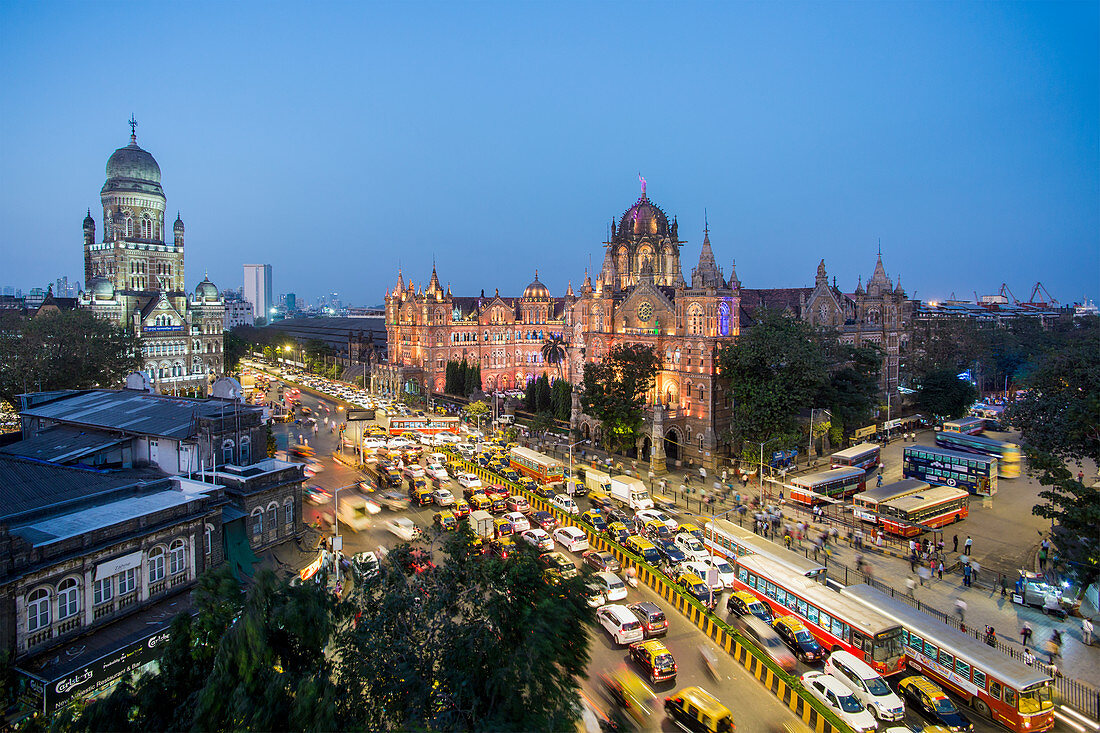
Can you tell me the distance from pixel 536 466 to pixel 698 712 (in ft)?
100

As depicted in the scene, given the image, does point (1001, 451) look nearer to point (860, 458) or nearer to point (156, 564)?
point (860, 458)

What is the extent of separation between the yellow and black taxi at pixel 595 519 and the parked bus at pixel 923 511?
53.9 ft

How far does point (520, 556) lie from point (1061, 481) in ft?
78.7

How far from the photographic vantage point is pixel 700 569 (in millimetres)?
29922

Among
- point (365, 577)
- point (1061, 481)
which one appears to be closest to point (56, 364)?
point (365, 577)

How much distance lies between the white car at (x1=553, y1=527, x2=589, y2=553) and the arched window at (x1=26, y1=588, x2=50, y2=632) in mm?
21459

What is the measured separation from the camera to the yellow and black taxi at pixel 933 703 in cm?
1914

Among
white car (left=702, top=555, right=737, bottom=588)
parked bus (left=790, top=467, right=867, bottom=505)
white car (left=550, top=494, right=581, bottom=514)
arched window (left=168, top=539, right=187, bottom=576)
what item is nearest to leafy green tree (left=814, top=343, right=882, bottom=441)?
parked bus (left=790, top=467, right=867, bottom=505)

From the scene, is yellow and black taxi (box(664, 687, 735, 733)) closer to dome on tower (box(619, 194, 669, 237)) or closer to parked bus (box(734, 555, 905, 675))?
parked bus (box(734, 555, 905, 675))

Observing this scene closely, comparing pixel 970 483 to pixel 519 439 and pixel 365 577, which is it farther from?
pixel 365 577

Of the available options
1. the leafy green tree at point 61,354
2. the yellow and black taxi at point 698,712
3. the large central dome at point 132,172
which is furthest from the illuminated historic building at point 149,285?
the yellow and black taxi at point 698,712

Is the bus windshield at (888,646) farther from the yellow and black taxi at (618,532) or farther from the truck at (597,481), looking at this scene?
the truck at (597,481)

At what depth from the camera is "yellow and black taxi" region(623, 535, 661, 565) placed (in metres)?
31.5

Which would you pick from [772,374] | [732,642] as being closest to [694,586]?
[732,642]
